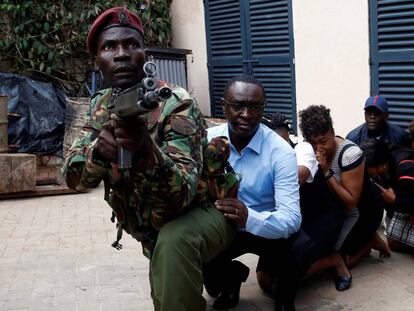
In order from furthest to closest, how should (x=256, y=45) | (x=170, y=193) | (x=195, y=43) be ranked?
(x=195, y=43) < (x=256, y=45) < (x=170, y=193)

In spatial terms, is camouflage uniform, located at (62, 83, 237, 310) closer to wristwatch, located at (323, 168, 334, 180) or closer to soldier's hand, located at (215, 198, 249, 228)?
soldier's hand, located at (215, 198, 249, 228)

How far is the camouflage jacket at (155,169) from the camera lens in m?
2.10

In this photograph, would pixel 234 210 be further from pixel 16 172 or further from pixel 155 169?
pixel 16 172

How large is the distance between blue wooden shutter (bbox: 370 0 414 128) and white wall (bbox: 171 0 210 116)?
118 inches

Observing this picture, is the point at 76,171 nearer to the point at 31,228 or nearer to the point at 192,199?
the point at 192,199

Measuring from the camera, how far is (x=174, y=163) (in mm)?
2145

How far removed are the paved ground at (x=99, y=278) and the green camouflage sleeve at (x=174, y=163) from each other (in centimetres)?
109

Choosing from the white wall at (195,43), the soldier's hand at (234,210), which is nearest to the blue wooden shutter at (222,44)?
the white wall at (195,43)

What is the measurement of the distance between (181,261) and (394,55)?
3.23m

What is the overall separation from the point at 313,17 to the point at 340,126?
3.62ft

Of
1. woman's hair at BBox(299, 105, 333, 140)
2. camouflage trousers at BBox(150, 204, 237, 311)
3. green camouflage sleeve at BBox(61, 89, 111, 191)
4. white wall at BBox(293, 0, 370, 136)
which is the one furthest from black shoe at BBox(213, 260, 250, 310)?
white wall at BBox(293, 0, 370, 136)

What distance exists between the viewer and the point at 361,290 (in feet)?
10.6

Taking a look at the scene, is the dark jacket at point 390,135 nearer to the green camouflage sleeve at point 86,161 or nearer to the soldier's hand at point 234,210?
the soldier's hand at point 234,210

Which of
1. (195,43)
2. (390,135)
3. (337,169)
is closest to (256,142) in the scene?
(337,169)
